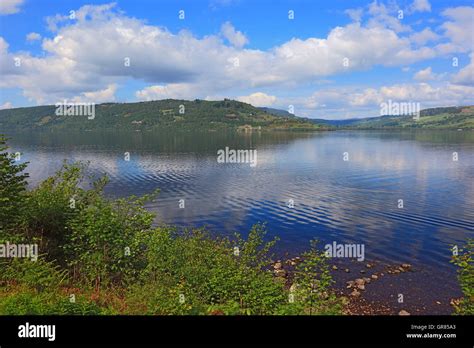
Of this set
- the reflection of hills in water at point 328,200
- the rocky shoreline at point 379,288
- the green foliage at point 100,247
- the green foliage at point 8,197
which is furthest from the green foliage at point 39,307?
the reflection of hills in water at point 328,200

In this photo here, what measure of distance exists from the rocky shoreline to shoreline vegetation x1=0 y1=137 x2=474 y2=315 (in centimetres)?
280

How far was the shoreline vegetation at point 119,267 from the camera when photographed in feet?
59.4

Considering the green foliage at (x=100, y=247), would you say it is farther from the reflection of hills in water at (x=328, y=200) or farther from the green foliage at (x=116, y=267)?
the reflection of hills in water at (x=328, y=200)

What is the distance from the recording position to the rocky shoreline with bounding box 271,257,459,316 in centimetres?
2616

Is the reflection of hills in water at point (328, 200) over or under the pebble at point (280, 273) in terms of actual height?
over

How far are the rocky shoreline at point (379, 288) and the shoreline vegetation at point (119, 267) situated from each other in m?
2.80

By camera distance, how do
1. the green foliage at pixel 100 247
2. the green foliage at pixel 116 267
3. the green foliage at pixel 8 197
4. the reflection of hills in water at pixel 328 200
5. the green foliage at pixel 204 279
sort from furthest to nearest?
the reflection of hills in water at pixel 328 200 → the green foliage at pixel 100 247 → the green foliage at pixel 8 197 → the green foliage at pixel 204 279 → the green foliage at pixel 116 267
